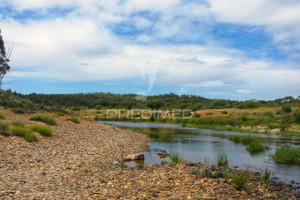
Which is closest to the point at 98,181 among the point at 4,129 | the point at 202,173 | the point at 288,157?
the point at 202,173

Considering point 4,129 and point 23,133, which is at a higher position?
point 4,129

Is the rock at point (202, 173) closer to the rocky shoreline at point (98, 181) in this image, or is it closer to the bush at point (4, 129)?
the rocky shoreline at point (98, 181)

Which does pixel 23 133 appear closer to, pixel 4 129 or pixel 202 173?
pixel 4 129

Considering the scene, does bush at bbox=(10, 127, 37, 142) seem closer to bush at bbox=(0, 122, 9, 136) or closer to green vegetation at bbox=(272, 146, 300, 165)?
bush at bbox=(0, 122, 9, 136)

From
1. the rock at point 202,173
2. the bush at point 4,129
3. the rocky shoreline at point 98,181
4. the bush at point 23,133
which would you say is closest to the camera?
the rocky shoreline at point 98,181

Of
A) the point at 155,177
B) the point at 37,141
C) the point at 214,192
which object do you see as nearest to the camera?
the point at 214,192

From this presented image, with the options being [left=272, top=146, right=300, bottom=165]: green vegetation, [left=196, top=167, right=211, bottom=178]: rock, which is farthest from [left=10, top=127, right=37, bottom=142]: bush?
[left=272, top=146, right=300, bottom=165]: green vegetation

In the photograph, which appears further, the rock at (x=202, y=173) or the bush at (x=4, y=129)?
the bush at (x=4, y=129)

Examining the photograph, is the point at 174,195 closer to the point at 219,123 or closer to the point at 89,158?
the point at 89,158

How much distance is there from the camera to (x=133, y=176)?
9.84m

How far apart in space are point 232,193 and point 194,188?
3.95ft

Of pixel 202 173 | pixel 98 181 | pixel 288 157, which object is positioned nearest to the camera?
pixel 98 181

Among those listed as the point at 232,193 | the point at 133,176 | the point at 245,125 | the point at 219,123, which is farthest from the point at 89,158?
the point at 219,123

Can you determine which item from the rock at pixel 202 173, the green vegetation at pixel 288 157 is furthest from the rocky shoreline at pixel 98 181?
the green vegetation at pixel 288 157
